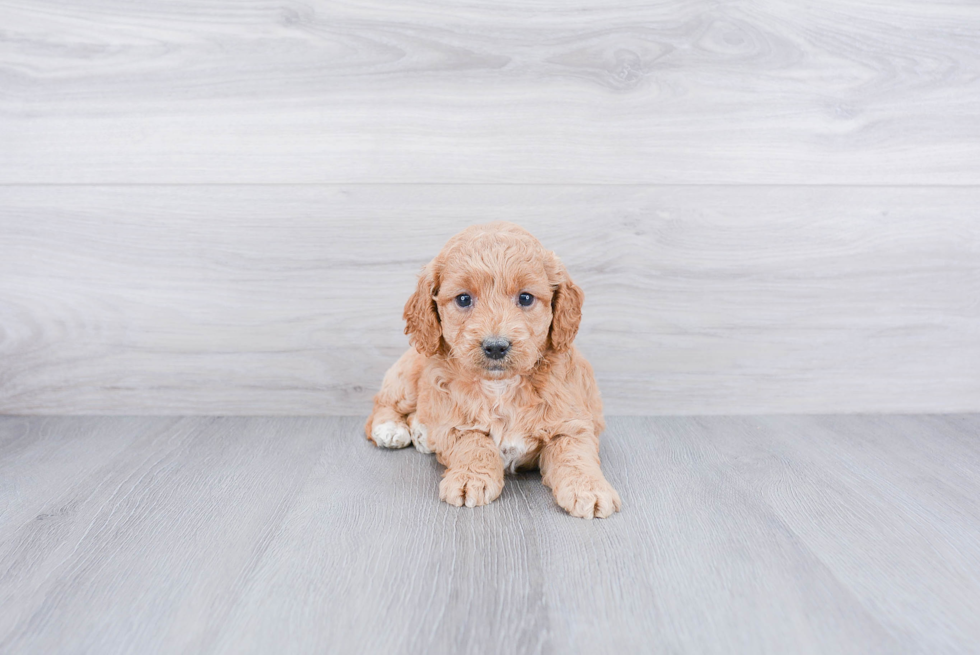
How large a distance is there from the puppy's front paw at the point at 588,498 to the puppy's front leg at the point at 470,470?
15cm

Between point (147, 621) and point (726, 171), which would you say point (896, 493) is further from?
point (147, 621)

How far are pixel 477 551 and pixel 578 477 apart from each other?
0.29 m

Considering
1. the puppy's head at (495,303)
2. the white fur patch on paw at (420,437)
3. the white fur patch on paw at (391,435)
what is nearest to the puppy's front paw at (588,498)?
the puppy's head at (495,303)

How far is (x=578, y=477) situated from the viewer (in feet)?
4.42

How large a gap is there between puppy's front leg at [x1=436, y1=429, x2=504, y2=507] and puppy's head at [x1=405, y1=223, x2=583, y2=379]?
0.59ft

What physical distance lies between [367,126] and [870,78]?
1.48 m

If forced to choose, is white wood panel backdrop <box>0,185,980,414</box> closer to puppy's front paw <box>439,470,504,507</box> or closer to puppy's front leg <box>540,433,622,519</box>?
puppy's front leg <box>540,433,622,519</box>

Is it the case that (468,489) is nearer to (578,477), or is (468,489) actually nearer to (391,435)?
(578,477)

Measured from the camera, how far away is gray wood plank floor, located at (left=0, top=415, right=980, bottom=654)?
95 cm

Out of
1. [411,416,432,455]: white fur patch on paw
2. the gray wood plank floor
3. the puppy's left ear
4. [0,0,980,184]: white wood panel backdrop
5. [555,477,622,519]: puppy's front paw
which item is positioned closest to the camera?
the gray wood plank floor

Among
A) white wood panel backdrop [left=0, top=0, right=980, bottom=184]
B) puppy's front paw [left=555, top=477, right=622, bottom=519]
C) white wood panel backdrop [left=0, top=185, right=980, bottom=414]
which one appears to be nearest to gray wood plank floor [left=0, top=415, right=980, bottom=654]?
puppy's front paw [left=555, top=477, right=622, bottom=519]

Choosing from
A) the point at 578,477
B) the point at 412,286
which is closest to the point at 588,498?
the point at 578,477

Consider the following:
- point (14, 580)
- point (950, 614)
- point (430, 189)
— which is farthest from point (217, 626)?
point (430, 189)

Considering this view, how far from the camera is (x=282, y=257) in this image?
1919mm
